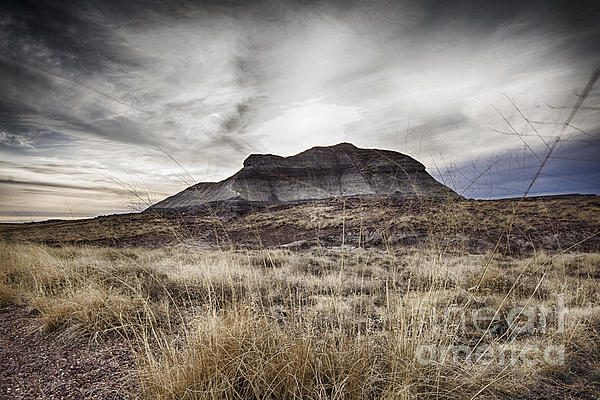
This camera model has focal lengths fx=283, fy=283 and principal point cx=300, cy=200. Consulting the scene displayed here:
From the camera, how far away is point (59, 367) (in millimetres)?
2490

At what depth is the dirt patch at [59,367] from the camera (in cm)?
212

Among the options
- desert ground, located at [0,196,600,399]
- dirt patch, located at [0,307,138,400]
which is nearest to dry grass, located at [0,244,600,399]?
desert ground, located at [0,196,600,399]

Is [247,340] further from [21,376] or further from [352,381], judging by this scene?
[21,376]

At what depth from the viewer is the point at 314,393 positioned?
1699mm

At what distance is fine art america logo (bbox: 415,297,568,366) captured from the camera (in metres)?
2.05

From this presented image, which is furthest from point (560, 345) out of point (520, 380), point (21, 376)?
point (21, 376)

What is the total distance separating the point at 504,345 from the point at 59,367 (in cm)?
377

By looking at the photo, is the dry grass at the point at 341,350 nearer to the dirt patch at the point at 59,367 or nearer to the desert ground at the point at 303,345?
the desert ground at the point at 303,345

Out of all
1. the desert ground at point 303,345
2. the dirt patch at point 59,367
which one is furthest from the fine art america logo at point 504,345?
the dirt patch at point 59,367

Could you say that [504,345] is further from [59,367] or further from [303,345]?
[59,367]

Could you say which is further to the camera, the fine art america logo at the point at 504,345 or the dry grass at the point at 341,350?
the fine art america logo at the point at 504,345

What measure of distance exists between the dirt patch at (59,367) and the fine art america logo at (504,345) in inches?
82.9

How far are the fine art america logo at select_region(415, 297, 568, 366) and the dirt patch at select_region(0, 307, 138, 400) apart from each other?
2.11m

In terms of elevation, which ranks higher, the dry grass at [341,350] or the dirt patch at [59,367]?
the dry grass at [341,350]
